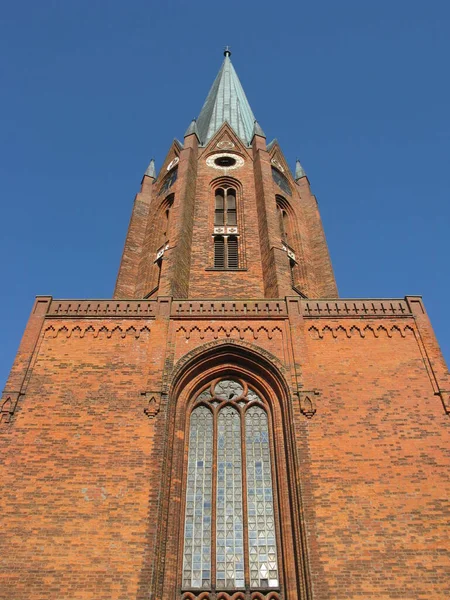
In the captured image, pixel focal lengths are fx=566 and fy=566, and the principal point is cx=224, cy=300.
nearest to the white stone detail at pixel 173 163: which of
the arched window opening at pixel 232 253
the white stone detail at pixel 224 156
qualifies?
the white stone detail at pixel 224 156

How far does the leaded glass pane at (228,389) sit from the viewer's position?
15.6 metres

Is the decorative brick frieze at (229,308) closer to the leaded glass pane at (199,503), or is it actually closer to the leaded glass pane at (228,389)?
the leaded glass pane at (228,389)

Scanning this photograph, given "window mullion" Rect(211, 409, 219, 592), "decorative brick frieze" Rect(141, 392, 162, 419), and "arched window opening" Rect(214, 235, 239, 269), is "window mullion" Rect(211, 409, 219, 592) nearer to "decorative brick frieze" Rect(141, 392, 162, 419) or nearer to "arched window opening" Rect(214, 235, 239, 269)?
"decorative brick frieze" Rect(141, 392, 162, 419)

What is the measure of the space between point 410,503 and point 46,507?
7961mm

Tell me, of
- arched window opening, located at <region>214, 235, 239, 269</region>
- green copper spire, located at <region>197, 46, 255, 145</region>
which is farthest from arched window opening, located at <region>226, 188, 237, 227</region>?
green copper spire, located at <region>197, 46, 255, 145</region>

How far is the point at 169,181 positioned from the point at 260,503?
672 inches

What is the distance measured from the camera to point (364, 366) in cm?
1515

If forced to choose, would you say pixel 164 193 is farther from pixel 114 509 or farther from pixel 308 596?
pixel 308 596

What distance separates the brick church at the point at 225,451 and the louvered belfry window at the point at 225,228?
2803 mm

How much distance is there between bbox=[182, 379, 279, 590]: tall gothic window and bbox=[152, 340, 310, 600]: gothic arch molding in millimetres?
234

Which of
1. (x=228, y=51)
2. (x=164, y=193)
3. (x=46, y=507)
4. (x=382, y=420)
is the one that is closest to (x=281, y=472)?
(x=382, y=420)

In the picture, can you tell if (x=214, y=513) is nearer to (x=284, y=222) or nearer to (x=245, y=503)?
(x=245, y=503)

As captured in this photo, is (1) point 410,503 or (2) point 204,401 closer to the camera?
(1) point 410,503

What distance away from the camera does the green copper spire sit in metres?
30.0
